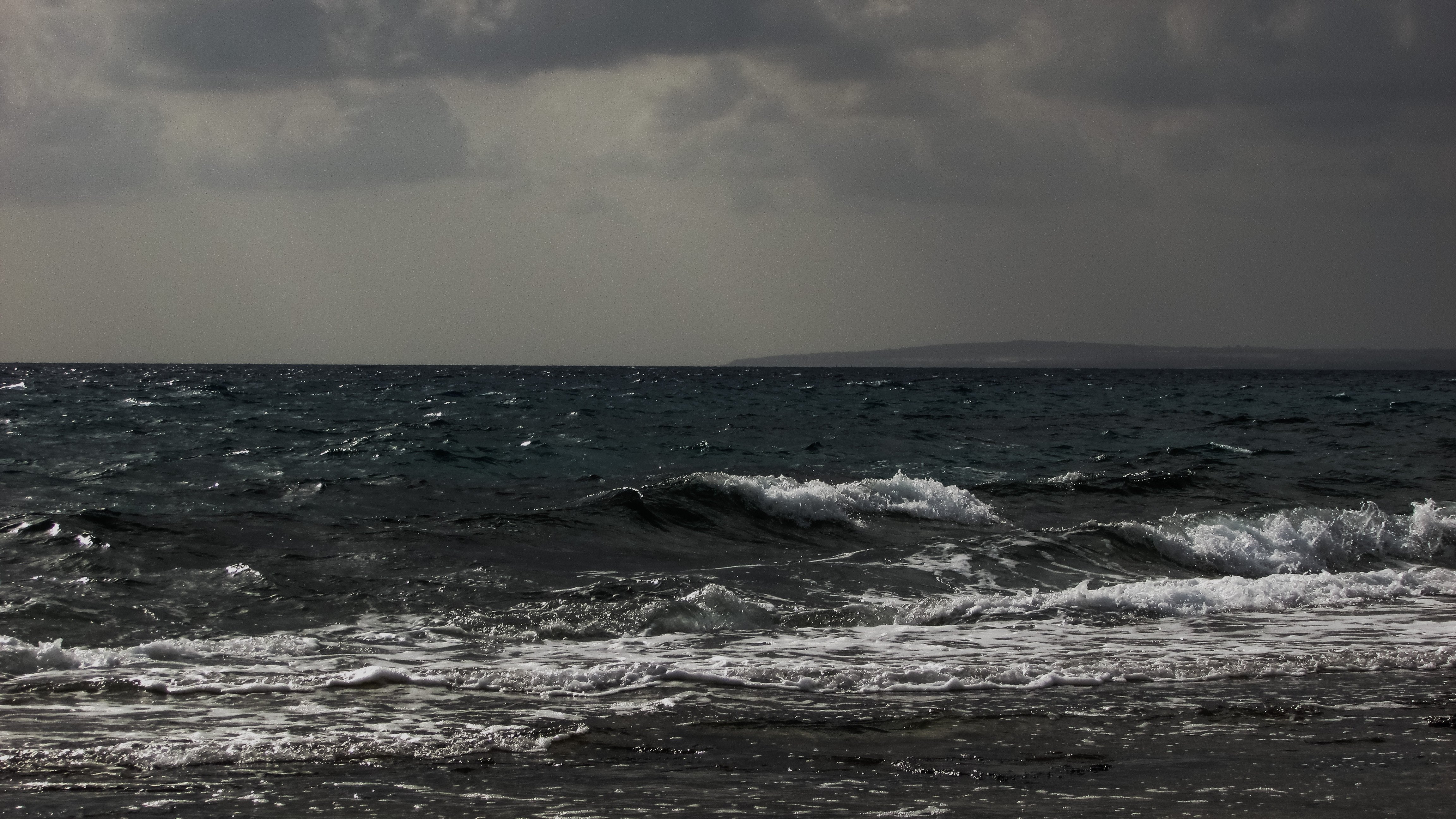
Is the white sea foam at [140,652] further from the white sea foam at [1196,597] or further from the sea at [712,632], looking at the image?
the white sea foam at [1196,597]

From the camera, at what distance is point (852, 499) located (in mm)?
18609

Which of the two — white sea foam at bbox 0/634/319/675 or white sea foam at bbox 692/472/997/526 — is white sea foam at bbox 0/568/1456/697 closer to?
white sea foam at bbox 0/634/319/675

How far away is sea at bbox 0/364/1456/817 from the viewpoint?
19.9 ft

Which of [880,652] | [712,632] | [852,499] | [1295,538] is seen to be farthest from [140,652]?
[1295,538]

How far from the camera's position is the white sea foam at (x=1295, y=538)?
1614 centimetres

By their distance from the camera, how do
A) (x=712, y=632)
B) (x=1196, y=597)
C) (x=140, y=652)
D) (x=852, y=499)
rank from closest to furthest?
(x=140, y=652), (x=712, y=632), (x=1196, y=597), (x=852, y=499)

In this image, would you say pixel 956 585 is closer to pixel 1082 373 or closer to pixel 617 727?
pixel 617 727

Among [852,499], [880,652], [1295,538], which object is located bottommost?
[1295,538]

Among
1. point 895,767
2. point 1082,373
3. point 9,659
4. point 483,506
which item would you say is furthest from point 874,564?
point 1082,373

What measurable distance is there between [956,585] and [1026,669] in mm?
4862

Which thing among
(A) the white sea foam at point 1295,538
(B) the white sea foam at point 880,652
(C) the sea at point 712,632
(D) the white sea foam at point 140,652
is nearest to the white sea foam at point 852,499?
(C) the sea at point 712,632

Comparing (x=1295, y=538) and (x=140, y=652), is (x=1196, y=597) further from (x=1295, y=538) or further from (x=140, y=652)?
(x=140, y=652)

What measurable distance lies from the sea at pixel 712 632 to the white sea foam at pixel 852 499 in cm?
8

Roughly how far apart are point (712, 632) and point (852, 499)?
8171mm
